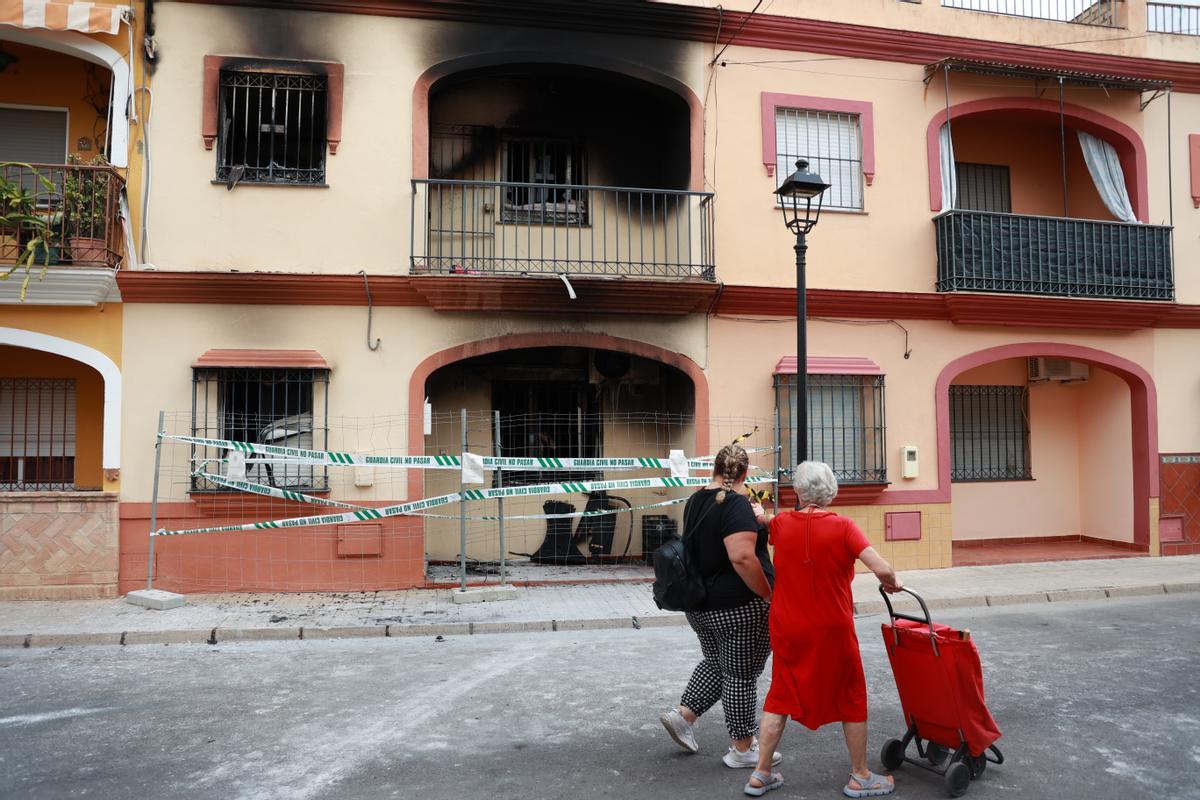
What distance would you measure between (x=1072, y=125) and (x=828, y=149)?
13.7ft

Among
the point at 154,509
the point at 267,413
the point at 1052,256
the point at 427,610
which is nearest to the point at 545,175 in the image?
the point at 267,413

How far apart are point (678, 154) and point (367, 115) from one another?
159 inches

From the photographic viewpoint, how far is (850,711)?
429 cm

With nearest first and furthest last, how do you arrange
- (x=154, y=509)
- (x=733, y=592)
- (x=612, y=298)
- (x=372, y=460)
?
(x=733, y=592) < (x=154, y=509) < (x=372, y=460) < (x=612, y=298)

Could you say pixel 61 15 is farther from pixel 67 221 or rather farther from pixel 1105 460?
pixel 1105 460

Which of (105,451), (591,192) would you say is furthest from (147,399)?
(591,192)

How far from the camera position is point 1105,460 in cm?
1365

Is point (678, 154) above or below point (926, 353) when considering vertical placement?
above

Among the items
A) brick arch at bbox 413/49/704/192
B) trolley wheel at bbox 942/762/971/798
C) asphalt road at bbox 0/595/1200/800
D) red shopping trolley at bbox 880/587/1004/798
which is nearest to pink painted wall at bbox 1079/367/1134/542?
asphalt road at bbox 0/595/1200/800

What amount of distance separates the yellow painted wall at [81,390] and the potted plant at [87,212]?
1.95 metres

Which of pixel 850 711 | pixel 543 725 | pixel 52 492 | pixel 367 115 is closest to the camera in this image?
pixel 850 711

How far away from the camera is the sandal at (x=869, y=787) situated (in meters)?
4.36

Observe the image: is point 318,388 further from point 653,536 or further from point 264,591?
point 653,536

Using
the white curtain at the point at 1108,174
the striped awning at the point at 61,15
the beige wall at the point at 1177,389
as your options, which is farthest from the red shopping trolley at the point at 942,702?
the white curtain at the point at 1108,174
